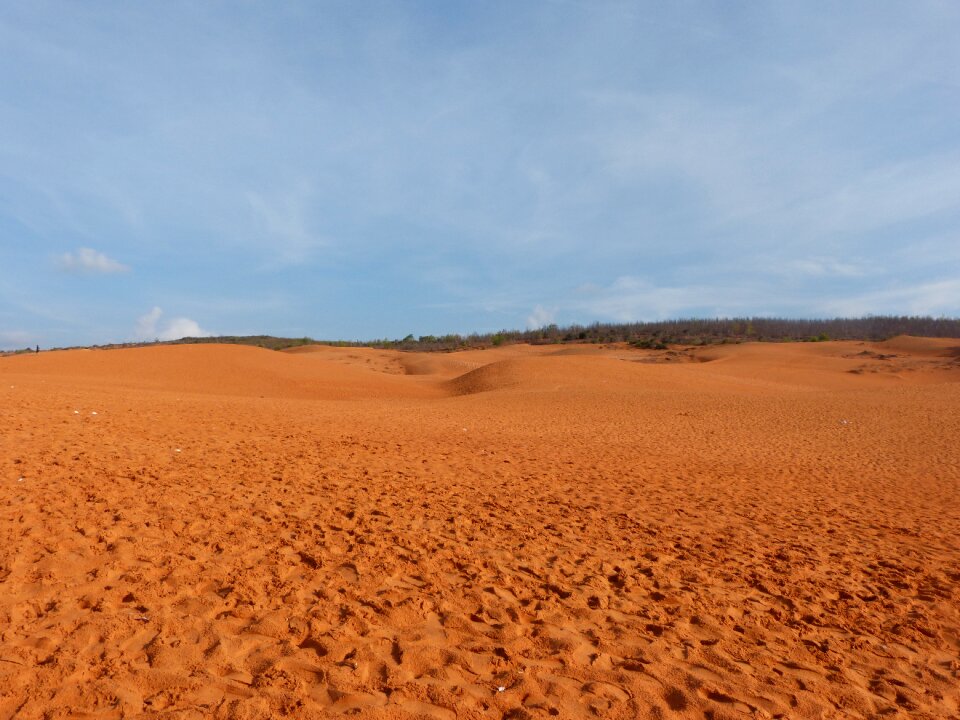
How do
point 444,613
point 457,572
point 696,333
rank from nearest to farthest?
1. point 444,613
2. point 457,572
3. point 696,333

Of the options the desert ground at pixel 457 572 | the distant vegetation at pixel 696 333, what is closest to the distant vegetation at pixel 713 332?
the distant vegetation at pixel 696 333

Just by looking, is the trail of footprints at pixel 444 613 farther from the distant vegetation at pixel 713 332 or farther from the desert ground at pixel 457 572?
the distant vegetation at pixel 713 332

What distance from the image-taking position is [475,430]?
46.3ft

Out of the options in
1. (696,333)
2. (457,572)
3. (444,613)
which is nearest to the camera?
(444,613)

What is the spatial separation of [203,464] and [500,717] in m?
6.64

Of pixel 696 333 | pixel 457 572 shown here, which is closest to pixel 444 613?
pixel 457 572

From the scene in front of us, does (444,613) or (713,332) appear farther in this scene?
(713,332)

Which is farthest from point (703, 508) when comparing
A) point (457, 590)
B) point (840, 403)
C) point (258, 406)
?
point (840, 403)

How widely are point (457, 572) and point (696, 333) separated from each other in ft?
181

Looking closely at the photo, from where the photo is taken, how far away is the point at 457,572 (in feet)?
17.5

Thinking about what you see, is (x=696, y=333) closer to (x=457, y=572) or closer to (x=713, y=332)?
(x=713, y=332)

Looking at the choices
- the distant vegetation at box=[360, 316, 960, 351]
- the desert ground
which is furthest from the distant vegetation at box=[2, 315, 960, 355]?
the desert ground

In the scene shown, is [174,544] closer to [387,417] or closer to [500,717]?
[500,717]

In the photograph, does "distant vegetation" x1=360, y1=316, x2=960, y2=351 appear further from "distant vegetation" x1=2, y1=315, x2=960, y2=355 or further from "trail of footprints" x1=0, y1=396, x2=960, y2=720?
"trail of footprints" x1=0, y1=396, x2=960, y2=720
